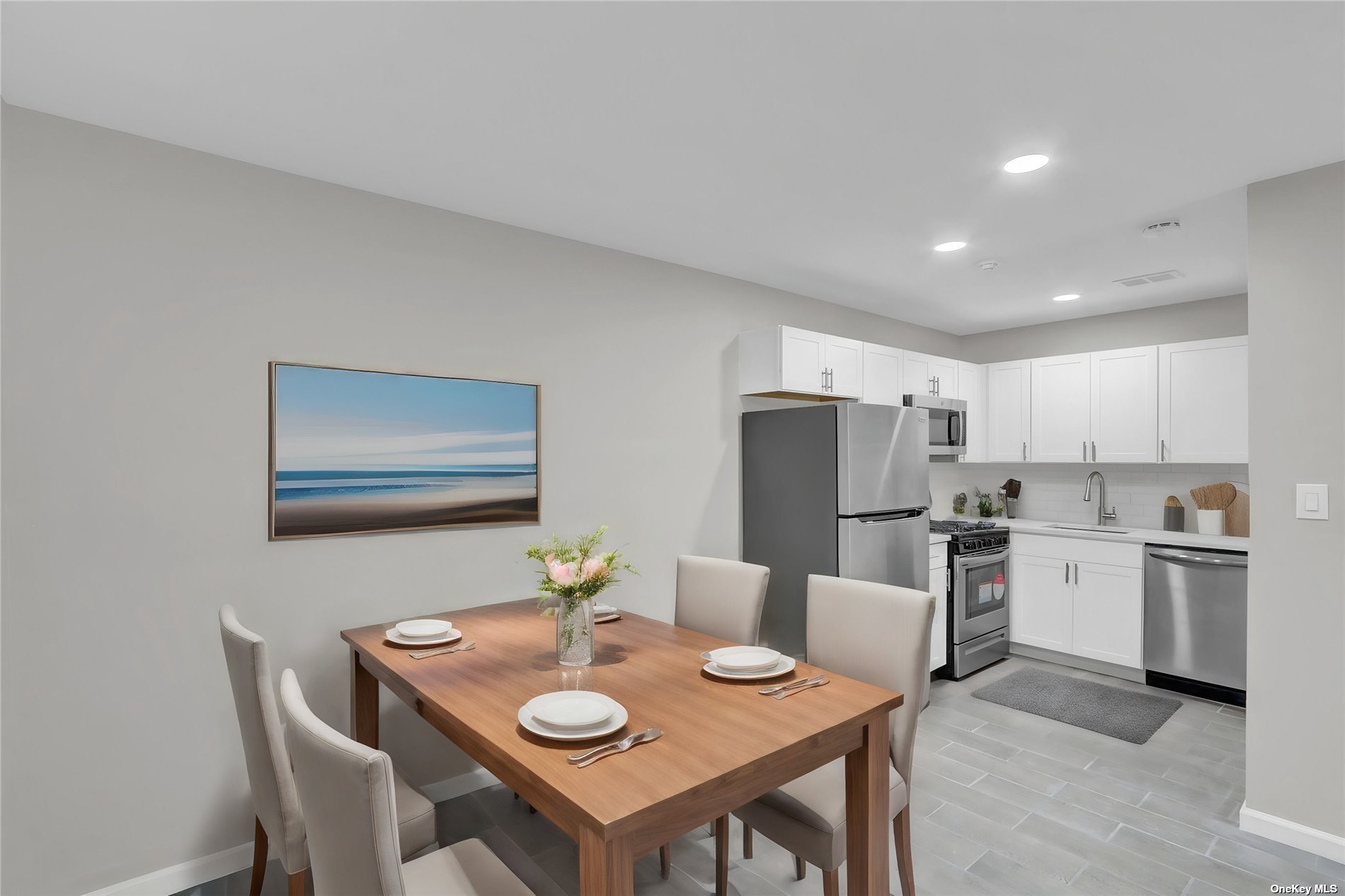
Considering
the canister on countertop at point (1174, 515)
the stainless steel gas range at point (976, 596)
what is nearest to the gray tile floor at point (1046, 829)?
the stainless steel gas range at point (976, 596)

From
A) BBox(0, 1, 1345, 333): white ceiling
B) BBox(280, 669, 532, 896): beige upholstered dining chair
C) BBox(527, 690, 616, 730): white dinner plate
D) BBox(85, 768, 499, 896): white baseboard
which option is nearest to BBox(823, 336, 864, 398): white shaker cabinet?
BBox(0, 1, 1345, 333): white ceiling

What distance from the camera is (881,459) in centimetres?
381

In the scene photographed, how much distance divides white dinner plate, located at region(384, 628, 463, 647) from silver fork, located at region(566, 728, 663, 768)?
0.99 meters

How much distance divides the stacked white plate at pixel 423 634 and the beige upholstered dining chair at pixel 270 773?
1.55ft

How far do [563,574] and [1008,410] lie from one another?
440 cm

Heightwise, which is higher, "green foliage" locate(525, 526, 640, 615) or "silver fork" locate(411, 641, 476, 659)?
"green foliage" locate(525, 526, 640, 615)

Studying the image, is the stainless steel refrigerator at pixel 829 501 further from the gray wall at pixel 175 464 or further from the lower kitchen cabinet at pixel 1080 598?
the gray wall at pixel 175 464

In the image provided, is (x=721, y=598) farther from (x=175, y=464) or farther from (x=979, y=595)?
(x=979, y=595)

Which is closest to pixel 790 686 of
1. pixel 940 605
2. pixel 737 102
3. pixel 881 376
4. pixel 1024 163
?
pixel 737 102

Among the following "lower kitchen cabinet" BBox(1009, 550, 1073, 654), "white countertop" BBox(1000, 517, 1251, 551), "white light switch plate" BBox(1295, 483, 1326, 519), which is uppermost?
"white light switch plate" BBox(1295, 483, 1326, 519)

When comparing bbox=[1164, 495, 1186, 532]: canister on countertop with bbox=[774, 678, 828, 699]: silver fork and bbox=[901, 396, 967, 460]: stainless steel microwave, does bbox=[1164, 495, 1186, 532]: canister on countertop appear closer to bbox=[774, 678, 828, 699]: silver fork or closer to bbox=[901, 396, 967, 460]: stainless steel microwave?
bbox=[901, 396, 967, 460]: stainless steel microwave

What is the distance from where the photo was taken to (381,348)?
271 centimetres

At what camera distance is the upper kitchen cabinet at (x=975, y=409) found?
520 centimetres

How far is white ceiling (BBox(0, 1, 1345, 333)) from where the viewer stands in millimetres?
1665
